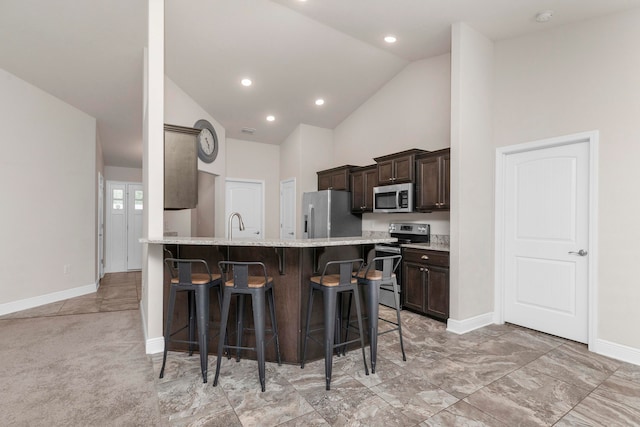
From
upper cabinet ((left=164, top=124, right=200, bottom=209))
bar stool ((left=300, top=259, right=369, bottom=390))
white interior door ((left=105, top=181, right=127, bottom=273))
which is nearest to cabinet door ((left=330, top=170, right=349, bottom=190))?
upper cabinet ((left=164, top=124, right=200, bottom=209))

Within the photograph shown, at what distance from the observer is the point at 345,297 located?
2967 millimetres

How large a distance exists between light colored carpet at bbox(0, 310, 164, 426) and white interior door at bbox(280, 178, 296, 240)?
322 cm

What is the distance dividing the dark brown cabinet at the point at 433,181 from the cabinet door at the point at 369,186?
93cm

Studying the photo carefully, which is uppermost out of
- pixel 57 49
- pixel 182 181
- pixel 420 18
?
pixel 420 18

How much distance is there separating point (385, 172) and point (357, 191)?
0.81 m

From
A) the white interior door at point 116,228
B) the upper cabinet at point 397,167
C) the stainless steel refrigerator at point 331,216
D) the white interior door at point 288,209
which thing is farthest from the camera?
the white interior door at point 116,228

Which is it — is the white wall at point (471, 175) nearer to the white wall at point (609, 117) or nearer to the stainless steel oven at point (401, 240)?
the white wall at point (609, 117)

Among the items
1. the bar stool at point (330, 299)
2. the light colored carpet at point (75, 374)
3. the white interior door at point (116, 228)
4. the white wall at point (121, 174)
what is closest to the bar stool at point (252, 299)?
the bar stool at point (330, 299)

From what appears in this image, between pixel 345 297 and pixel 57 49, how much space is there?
417 centimetres

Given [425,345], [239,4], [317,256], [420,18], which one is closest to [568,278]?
[425,345]

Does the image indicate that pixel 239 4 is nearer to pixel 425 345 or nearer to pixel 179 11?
pixel 179 11

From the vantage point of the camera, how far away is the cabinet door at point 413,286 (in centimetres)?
402

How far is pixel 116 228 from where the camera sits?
24.5ft

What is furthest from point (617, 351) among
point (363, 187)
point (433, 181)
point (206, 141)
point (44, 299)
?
point (44, 299)
